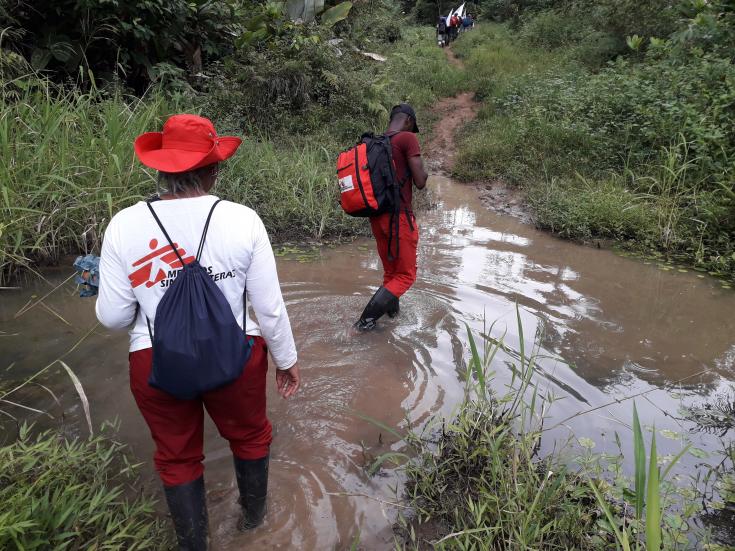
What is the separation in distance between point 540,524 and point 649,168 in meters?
6.43

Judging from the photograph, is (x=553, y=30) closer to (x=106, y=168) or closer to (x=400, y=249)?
(x=400, y=249)

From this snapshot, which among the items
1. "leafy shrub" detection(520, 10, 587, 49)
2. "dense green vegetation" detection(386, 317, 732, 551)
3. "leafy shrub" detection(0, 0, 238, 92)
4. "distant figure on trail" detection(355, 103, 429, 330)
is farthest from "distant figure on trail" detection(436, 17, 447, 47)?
"dense green vegetation" detection(386, 317, 732, 551)

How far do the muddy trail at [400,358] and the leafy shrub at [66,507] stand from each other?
1.10 ft

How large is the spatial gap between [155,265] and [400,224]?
2.23 metres

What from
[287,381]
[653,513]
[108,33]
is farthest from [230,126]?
[653,513]

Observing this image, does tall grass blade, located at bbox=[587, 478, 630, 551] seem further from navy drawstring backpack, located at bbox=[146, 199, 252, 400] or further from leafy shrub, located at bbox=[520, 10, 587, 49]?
leafy shrub, located at bbox=[520, 10, 587, 49]

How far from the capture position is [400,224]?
3717mm

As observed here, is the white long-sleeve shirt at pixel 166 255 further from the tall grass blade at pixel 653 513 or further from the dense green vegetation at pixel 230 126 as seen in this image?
the dense green vegetation at pixel 230 126

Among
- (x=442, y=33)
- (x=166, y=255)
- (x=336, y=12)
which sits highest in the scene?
(x=442, y=33)

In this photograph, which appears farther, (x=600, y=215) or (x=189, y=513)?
(x=600, y=215)

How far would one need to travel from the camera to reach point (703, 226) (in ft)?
18.9

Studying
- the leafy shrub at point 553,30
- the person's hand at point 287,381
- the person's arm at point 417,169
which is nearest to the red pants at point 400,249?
the person's arm at point 417,169

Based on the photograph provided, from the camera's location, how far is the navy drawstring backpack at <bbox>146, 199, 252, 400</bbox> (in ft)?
5.45

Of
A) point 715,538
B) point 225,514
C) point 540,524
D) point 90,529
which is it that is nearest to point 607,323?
point 715,538
